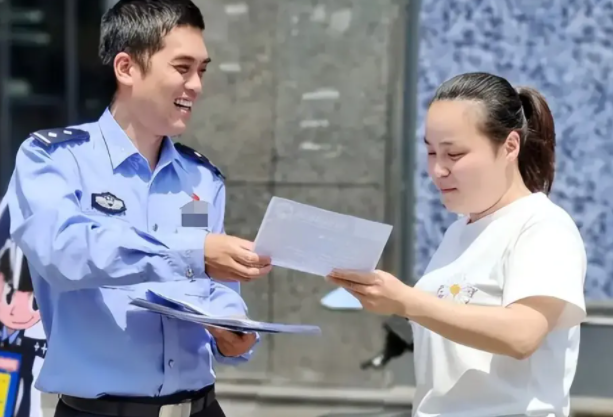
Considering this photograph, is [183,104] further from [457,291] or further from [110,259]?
[457,291]

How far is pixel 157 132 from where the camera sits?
2.36 meters

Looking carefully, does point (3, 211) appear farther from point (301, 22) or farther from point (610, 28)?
point (610, 28)

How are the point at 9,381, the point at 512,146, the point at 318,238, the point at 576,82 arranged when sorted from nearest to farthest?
the point at 318,238 → the point at 512,146 → the point at 9,381 → the point at 576,82

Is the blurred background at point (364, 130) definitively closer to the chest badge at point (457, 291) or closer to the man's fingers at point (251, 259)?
the chest badge at point (457, 291)

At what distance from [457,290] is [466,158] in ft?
1.01

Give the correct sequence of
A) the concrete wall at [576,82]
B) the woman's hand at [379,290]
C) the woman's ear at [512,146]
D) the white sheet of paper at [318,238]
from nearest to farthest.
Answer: the white sheet of paper at [318,238], the woman's hand at [379,290], the woman's ear at [512,146], the concrete wall at [576,82]

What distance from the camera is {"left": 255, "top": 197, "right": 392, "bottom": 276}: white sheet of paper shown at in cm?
188

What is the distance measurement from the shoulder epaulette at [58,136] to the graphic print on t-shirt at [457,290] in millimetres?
975

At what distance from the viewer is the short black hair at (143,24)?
7.65 ft

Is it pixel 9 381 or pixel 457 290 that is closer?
pixel 457 290

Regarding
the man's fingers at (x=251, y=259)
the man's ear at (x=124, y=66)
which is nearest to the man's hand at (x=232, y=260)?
the man's fingers at (x=251, y=259)

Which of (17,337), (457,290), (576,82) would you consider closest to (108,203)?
(457,290)

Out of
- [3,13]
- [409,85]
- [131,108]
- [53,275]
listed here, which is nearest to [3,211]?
[131,108]

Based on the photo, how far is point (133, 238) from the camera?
6.71 ft
